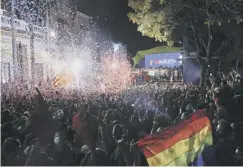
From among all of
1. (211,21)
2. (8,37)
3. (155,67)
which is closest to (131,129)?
(211,21)

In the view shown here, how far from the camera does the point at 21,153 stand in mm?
5660

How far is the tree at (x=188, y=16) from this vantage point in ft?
54.6

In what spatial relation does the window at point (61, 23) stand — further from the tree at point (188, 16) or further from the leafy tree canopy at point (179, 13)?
the leafy tree canopy at point (179, 13)

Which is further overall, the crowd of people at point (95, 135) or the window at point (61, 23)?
the window at point (61, 23)

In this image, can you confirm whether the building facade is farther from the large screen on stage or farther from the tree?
the large screen on stage

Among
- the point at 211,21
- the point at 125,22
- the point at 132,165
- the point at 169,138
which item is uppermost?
the point at 125,22

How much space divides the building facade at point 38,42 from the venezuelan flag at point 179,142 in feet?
56.2


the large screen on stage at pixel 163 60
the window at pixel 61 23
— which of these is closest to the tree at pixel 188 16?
the large screen on stage at pixel 163 60

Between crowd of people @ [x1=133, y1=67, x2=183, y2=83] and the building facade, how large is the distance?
8381mm

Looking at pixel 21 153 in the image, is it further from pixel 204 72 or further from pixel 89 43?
pixel 89 43

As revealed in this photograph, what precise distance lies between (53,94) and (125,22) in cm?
2169

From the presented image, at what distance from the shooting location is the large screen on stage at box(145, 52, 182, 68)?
110 ft

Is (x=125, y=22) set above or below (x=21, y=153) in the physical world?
above

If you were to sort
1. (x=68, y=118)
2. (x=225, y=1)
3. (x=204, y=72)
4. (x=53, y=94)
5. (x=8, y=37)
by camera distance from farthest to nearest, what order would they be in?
(x=8, y=37)
(x=204, y=72)
(x=225, y=1)
(x=53, y=94)
(x=68, y=118)
